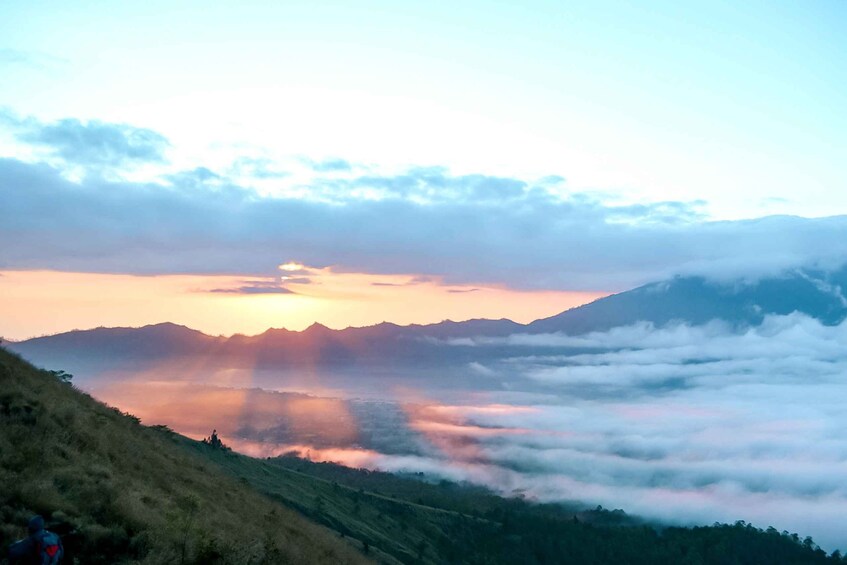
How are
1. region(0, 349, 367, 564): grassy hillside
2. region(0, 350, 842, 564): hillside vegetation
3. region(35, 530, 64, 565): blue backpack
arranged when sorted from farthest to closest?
1. region(0, 350, 842, 564): hillside vegetation
2. region(0, 349, 367, 564): grassy hillside
3. region(35, 530, 64, 565): blue backpack

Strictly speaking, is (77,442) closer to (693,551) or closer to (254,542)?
(254,542)

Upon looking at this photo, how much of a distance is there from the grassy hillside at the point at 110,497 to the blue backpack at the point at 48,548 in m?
2.06

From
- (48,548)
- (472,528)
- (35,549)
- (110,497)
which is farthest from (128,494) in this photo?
(472,528)

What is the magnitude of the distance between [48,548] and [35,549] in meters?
0.23

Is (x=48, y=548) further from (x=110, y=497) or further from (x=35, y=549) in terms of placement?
(x=110, y=497)

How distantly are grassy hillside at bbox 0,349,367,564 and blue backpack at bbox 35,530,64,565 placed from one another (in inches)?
81.2

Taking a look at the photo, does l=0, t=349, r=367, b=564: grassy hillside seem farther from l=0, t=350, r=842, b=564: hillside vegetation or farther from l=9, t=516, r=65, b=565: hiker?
l=9, t=516, r=65, b=565: hiker

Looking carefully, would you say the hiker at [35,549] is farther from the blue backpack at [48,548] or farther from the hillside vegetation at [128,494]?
the hillside vegetation at [128,494]

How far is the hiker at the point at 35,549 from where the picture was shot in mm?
14914

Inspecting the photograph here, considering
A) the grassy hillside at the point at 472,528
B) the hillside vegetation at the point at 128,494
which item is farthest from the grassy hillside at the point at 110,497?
the grassy hillside at the point at 472,528

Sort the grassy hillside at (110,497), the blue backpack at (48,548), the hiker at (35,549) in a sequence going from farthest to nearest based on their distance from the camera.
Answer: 1. the grassy hillside at (110,497)
2. the blue backpack at (48,548)
3. the hiker at (35,549)

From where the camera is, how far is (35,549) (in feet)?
49.3

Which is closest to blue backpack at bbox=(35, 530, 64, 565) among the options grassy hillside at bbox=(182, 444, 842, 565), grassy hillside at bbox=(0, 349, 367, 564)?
grassy hillside at bbox=(0, 349, 367, 564)

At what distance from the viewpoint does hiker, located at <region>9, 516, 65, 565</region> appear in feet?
48.9
